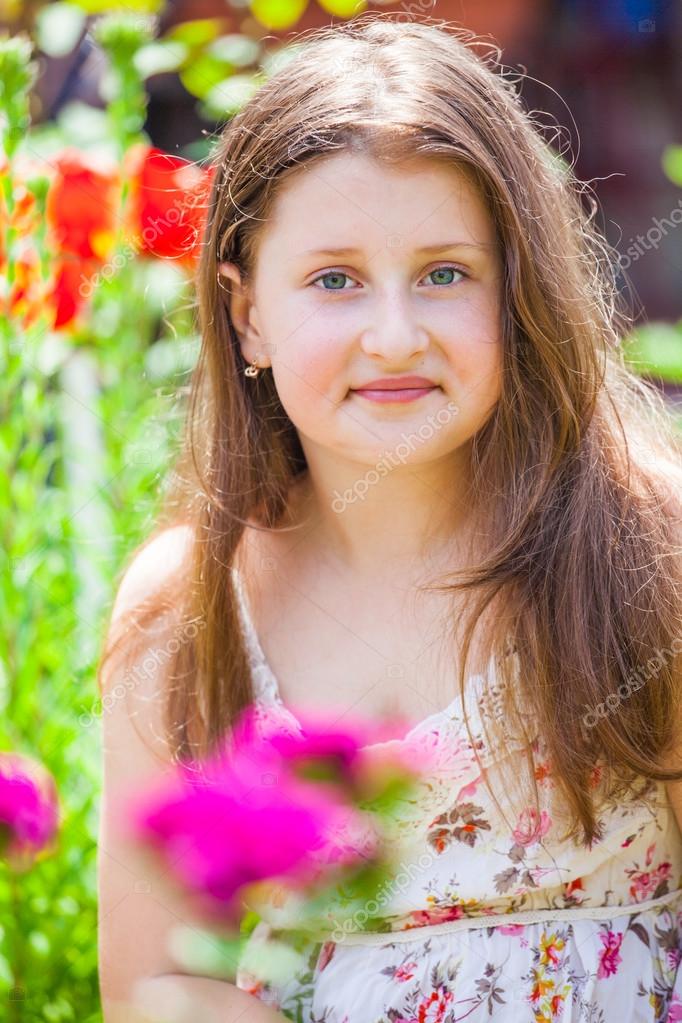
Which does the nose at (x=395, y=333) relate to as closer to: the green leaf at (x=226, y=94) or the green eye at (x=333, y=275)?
the green eye at (x=333, y=275)

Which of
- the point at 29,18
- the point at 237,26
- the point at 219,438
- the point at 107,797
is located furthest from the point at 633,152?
the point at 107,797

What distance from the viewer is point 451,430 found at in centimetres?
115

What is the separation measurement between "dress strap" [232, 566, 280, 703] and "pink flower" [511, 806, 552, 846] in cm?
28

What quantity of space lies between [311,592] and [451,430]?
292 millimetres

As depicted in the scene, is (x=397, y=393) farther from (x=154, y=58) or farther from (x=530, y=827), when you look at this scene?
(x=154, y=58)

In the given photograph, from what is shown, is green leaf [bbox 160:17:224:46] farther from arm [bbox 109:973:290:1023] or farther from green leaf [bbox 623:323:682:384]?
arm [bbox 109:973:290:1023]

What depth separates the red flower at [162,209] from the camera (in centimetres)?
150

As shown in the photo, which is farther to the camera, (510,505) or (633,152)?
(633,152)

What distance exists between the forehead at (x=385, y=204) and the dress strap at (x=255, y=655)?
1.35ft

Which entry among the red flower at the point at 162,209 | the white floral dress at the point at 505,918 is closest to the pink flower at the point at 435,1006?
the white floral dress at the point at 505,918

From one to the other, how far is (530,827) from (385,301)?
1.75 ft

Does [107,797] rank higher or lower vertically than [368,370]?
lower

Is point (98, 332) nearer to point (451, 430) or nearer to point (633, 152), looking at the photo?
point (451, 430)

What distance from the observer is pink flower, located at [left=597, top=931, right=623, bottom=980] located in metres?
1.18
